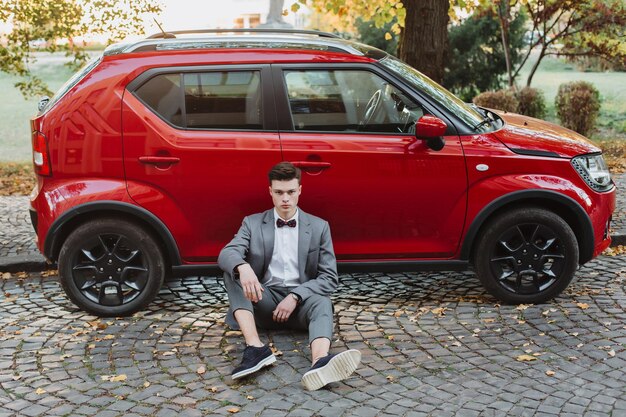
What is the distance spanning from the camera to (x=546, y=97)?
2264 cm

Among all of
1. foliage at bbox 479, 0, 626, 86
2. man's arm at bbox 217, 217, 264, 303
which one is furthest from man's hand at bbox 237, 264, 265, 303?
foliage at bbox 479, 0, 626, 86

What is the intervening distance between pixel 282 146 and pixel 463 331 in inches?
71.0

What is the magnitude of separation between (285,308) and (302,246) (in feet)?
1.58

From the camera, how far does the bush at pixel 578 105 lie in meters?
16.0

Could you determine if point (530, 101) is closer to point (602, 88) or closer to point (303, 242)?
point (602, 88)

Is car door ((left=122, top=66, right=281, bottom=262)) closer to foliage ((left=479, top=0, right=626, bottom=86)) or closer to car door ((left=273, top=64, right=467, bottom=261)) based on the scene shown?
car door ((left=273, top=64, right=467, bottom=261))

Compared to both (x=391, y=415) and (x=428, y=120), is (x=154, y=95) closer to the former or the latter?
(x=428, y=120)

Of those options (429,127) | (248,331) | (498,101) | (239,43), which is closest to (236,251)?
(248,331)

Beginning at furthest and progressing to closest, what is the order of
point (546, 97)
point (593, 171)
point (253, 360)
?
1. point (546, 97)
2. point (593, 171)
3. point (253, 360)

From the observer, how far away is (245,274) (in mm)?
5398

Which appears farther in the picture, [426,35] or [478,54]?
[478,54]

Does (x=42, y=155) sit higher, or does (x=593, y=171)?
(x=42, y=155)

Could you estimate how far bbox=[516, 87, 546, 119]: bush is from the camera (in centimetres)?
1633

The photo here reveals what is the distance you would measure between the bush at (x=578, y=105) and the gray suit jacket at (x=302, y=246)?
456 inches
